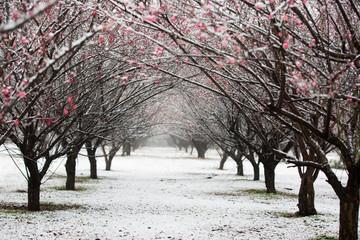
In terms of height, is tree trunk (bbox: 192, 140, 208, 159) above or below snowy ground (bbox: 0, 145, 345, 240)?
above

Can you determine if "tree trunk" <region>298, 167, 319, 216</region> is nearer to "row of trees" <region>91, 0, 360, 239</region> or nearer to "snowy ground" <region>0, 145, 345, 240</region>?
"snowy ground" <region>0, 145, 345, 240</region>

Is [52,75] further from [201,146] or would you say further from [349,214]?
[201,146]

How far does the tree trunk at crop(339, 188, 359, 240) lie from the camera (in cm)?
583

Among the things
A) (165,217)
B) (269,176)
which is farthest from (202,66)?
(269,176)

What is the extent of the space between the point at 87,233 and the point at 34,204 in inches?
111

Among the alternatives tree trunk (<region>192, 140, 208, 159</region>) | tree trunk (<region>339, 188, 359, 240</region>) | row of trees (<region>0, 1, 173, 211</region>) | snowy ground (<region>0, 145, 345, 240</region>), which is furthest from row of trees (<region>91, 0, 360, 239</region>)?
tree trunk (<region>192, 140, 208, 159</region>)

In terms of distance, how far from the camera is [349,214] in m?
5.89

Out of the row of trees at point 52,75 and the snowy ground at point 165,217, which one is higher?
the row of trees at point 52,75

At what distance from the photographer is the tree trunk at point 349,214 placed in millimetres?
5832

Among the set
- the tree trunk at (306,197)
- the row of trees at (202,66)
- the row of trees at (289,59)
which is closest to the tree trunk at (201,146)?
the row of trees at (202,66)

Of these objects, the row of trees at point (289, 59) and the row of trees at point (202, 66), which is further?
the row of trees at point (202, 66)

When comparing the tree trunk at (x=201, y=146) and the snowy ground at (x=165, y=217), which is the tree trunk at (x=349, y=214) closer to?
the snowy ground at (x=165, y=217)

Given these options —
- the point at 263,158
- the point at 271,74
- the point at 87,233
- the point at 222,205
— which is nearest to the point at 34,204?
the point at 87,233

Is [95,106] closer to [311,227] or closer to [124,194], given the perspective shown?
[124,194]
